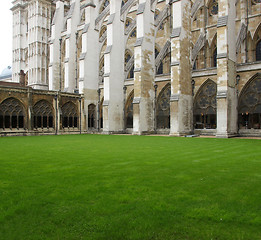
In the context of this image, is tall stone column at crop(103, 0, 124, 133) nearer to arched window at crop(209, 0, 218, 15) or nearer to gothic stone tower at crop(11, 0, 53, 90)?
arched window at crop(209, 0, 218, 15)

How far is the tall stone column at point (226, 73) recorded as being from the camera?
65.9 feet

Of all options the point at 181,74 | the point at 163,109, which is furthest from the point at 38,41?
the point at 181,74

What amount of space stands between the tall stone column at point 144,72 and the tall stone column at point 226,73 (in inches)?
285

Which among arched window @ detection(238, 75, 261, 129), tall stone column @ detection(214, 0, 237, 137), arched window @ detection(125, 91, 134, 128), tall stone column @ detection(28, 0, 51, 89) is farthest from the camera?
tall stone column @ detection(28, 0, 51, 89)

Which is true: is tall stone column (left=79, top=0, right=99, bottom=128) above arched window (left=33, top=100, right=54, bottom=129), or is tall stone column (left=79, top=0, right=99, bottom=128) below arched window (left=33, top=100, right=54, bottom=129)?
above

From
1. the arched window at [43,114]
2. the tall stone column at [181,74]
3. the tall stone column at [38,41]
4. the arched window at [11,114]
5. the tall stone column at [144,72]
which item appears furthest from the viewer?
the tall stone column at [38,41]

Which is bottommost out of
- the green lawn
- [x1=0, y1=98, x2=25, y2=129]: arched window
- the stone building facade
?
the green lawn

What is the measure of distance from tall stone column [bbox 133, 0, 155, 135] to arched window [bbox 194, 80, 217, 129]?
4483mm

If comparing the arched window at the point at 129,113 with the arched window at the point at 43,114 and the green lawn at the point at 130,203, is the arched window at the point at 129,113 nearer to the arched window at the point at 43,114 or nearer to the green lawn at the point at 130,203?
the arched window at the point at 43,114

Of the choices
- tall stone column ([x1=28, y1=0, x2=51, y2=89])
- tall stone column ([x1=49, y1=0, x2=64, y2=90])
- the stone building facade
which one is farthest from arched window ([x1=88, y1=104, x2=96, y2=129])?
tall stone column ([x1=28, y1=0, x2=51, y2=89])

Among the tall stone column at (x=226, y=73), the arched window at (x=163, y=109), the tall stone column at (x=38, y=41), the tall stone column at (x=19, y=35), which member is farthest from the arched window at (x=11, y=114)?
the tall stone column at (x=19, y=35)

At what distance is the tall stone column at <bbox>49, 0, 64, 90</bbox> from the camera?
38.6 m

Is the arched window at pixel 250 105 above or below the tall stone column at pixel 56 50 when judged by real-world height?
below

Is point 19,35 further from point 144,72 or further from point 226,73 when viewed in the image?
point 226,73
